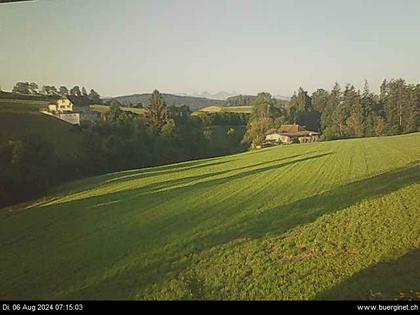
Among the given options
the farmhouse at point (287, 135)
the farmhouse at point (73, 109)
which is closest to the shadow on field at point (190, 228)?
the farmhouse at point (287, 135)

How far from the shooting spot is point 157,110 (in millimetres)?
2701

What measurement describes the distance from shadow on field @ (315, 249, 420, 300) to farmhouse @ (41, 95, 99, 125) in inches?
67.8

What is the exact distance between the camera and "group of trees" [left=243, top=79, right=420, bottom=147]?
8.35 feet

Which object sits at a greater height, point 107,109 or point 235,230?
point 107,109

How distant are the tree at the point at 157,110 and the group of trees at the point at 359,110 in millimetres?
771

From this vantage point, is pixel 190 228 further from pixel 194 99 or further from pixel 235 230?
pixel 194 99

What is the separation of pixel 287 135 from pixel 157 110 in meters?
0.82
